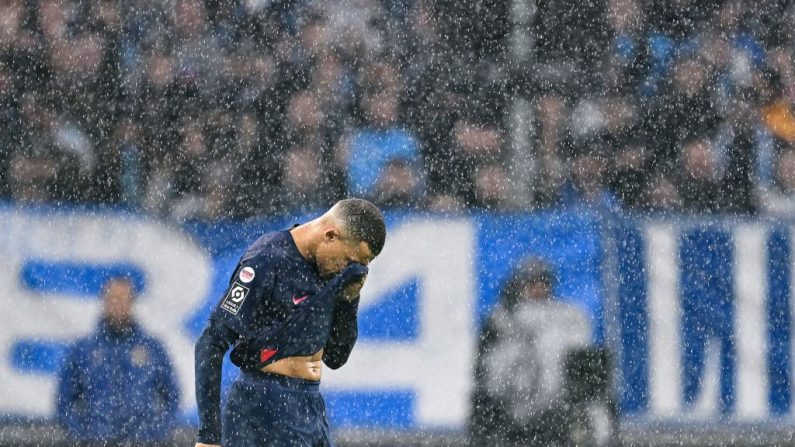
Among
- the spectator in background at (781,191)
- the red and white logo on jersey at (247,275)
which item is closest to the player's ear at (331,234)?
the red and white logo on jersey at (247,275)

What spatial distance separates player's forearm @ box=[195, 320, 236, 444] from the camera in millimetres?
4492

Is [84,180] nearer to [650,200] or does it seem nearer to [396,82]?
[396,82]

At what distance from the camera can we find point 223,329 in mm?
4574

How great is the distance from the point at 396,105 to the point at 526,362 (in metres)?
1.51

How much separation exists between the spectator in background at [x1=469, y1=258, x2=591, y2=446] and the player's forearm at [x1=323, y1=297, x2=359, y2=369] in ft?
8.31

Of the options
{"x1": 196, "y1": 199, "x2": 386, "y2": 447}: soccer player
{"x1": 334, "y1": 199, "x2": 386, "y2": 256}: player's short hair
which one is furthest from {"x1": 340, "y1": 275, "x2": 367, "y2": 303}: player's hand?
{"x1": 334, "y1": 199, "x2": 386, "y2": 256}: player's short hair

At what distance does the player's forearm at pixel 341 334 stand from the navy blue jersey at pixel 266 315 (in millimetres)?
80

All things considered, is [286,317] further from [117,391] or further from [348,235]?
[117,391]

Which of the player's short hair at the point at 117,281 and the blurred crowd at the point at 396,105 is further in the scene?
the blurred crowd at the point at 396,105

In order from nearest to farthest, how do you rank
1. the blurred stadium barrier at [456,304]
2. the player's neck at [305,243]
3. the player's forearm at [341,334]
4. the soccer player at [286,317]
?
the soccer player at [286,317], the player's neck at [305,243], the player's forearm at [341,334], the blurred stadium barrier at [456,304]

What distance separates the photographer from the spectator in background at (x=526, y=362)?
291 inches

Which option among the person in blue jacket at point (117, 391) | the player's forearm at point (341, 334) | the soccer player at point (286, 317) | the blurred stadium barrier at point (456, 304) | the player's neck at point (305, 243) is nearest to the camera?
the soccer player at point (286, 317)

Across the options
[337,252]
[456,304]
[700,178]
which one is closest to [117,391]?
[456,304]

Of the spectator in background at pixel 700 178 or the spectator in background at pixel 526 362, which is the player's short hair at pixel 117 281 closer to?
the spectator in background at pixel 526 362
